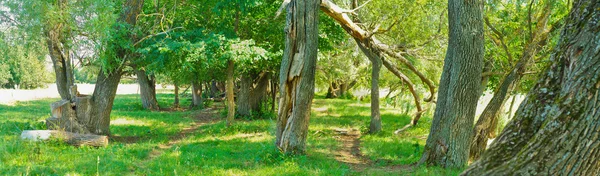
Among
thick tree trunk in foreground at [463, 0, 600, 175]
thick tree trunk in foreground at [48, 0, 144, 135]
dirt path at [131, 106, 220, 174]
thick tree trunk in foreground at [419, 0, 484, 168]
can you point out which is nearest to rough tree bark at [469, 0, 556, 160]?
thick tree trunk in foreground at [419, 0, 484, 168]

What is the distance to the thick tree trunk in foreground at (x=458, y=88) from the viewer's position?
25.3 ft

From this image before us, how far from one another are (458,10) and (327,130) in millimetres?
9056

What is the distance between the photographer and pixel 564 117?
337 centimetres

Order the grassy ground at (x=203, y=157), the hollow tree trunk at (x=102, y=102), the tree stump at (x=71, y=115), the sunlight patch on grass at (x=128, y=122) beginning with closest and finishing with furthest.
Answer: the grassy ground at (x=203, y=157), the tree stump at (x=71, y=115), the hollow tree trunk at (x=102, y=102), the sunlight patch on grass at (x=128, y=122)

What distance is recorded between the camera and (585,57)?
338 centimetres

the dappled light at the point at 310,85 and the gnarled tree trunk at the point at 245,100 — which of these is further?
the gnarled tree trunk at the point at 245,100

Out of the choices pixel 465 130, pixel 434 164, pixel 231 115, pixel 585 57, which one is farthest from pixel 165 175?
pixel 231 115

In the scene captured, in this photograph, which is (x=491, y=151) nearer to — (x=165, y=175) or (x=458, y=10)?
(x=458, y=10)

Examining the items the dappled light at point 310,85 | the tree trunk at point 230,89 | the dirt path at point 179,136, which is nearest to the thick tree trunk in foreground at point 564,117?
the dappled light at point 310,85

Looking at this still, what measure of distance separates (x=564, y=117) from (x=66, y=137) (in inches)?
405

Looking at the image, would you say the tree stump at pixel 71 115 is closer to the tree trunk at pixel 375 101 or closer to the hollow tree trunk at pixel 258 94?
the tree trunk at pixel 375 101

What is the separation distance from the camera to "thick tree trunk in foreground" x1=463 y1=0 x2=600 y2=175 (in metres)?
3.31

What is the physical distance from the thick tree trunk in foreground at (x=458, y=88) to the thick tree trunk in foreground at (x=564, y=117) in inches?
159

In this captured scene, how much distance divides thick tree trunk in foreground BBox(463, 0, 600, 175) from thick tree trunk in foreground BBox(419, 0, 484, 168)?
4027 millimetres
